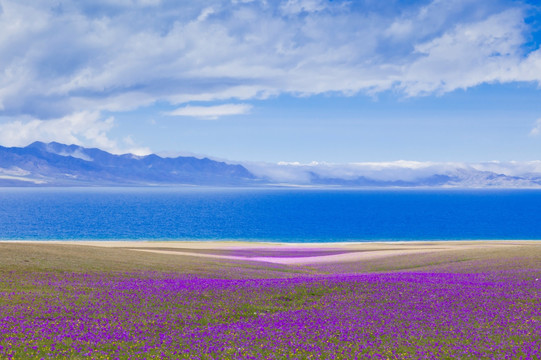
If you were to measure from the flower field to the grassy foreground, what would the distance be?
0.16 feet

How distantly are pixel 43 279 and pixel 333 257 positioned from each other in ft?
132

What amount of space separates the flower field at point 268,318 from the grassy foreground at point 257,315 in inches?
1.9

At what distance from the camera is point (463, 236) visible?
135 m

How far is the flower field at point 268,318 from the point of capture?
56.6ft

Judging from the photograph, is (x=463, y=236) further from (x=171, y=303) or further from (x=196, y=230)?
(x=171, y=303)

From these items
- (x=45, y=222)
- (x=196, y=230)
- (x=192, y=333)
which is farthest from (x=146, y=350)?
(x=45, y=222)

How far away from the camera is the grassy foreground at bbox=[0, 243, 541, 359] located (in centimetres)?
1733

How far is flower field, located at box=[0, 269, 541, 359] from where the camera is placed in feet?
56.6

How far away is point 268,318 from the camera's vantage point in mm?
22828

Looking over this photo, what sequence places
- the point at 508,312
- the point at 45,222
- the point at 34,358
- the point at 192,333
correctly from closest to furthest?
the point at 34,358, the point at 192,333, the point at 508,312, the point at 45,222

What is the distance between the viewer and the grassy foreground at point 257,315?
56.9 feet

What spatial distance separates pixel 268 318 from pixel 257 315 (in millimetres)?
1105

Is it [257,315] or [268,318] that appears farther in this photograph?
[257,315]

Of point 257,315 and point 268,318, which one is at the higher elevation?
point 268,318
